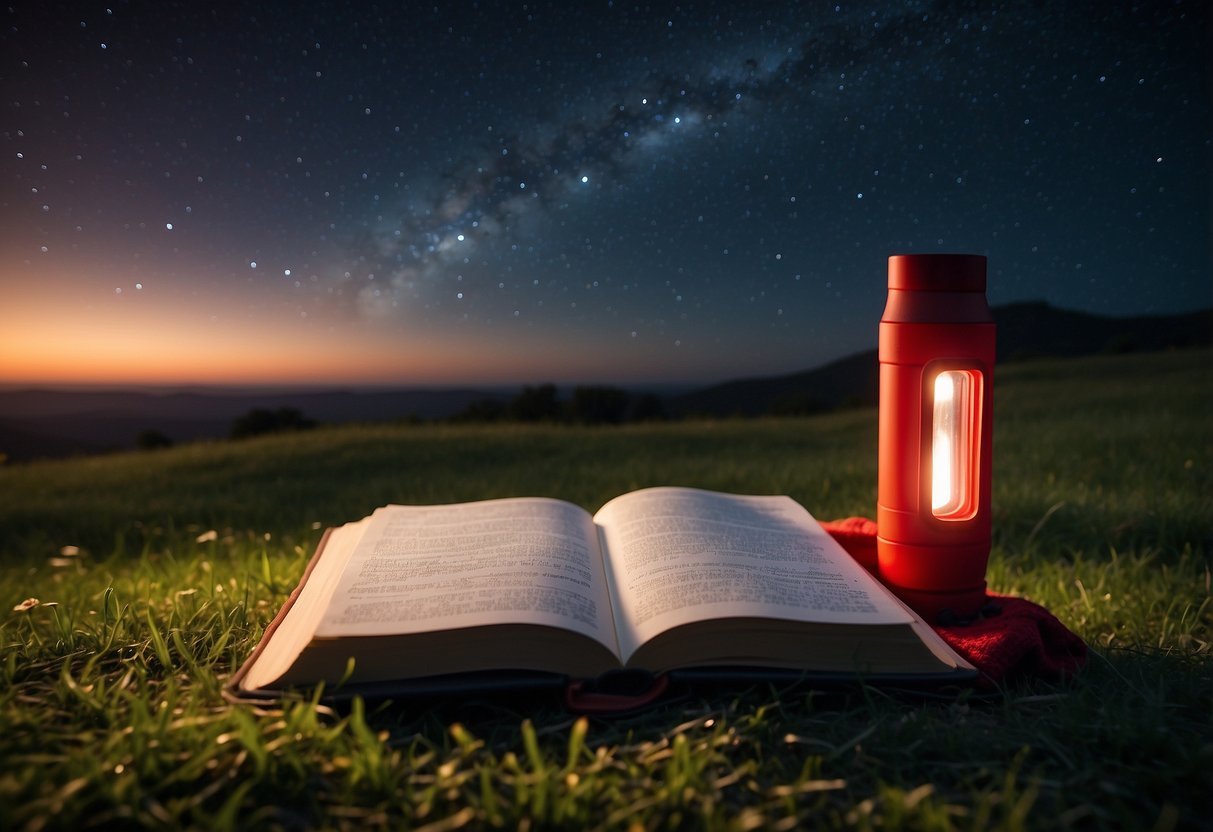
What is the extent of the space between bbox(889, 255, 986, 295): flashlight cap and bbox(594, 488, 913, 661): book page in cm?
63

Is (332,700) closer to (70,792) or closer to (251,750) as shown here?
(251,750)

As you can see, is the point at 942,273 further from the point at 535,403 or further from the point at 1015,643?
the point at 535,403

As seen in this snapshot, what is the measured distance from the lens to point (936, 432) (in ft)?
6.07

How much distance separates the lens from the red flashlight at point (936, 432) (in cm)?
178

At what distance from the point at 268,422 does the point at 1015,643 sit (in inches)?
417

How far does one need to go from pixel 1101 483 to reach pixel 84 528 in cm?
520

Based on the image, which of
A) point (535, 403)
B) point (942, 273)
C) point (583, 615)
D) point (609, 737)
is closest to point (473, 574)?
Result: point (583, 615)

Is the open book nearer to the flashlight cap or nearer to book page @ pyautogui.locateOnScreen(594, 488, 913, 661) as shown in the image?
book page @ pyautogui.locateOnScreen(594, 488, 913, 661)

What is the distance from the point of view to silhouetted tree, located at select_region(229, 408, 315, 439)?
9275mm

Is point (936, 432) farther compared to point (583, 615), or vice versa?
point (936, 432)

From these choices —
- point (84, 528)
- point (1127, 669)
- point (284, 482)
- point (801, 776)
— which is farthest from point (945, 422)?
point (284, 482)

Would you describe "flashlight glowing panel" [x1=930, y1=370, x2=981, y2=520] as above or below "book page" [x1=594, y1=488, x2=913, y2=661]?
above

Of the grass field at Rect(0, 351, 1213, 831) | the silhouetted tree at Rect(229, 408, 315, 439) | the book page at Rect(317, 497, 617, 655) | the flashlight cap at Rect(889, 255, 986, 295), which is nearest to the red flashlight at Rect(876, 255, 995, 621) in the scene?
the flashlight cap at Rect(889, 255, 986, 295)

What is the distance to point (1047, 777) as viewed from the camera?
4.20 ft
